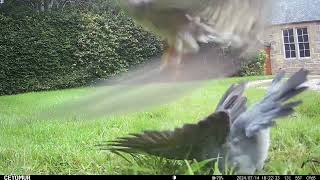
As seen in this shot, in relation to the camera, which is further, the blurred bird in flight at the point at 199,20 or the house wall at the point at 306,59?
the house wall at the point at 306,59

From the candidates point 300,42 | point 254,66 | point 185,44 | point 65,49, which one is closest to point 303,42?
point 300,42

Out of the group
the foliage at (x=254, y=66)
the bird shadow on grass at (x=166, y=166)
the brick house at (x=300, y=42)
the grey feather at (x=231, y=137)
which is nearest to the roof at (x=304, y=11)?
the brick house at (x=300, y=42)

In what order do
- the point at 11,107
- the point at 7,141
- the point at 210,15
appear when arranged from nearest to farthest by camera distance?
the point at 210,15 → the point at 7,141 → the point at 11,107

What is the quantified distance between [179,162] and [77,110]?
21cm

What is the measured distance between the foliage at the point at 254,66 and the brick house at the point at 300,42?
3 cm

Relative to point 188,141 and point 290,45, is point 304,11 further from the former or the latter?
point 188,141

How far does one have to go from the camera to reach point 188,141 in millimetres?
707

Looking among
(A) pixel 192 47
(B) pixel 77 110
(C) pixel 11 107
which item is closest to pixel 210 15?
(A) pixel 192 47

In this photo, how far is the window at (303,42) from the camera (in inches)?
42.6

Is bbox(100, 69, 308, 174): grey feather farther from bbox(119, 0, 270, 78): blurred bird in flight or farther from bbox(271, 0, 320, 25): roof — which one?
bbox(271, 0, 320, 25): roof

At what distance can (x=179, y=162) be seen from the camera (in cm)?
82

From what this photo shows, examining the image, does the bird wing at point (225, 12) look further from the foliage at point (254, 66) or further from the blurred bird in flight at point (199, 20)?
the foliage at point (254, 66)

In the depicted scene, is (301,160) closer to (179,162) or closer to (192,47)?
(179,162)

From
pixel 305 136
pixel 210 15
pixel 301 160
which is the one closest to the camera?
pixel 210 15
